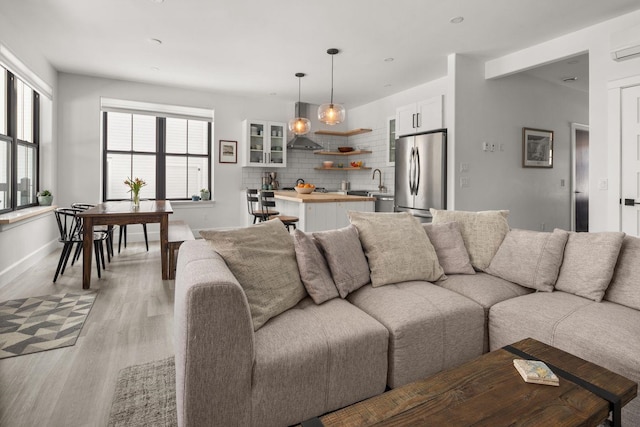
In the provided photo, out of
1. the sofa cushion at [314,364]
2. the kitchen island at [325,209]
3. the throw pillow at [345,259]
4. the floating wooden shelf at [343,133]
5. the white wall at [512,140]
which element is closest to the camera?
the sofa cushion at [314,364]

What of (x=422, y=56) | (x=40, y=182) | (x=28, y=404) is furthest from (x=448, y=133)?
(x=40, y=182)

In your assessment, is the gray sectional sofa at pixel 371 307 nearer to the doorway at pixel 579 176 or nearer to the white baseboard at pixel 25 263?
the white baseboard at pixel 25 263

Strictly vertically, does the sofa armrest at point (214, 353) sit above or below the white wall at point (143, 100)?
below

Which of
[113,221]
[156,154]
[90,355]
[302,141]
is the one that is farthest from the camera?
[302,141]

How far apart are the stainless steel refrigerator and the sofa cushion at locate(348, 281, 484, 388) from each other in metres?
3.05

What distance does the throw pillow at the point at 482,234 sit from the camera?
8.42 feet

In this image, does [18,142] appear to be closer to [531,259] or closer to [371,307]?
[371,307]

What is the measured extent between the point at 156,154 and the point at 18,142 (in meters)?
2.22

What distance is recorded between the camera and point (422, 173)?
16.8 feet

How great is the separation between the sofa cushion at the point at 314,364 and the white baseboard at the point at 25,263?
11.7 feet

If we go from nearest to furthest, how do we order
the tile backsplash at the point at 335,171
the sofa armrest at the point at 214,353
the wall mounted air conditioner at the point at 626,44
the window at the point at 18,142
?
1. the sofa armrest at the point at 214,353
2. the wall mounted air conditioner at the point at 626,44
3. the window at the point at 18,142
4. the tile backsplash at the point at 335,171

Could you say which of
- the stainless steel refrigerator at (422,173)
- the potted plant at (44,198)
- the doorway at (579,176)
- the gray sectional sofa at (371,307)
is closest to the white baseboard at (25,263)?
the potted plant at (44,198)

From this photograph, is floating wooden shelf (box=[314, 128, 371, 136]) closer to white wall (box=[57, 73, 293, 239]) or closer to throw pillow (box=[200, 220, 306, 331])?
white wall (box=[57, 73, 293, 239])

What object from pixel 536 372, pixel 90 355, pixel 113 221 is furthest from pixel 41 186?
pixel 536 372
